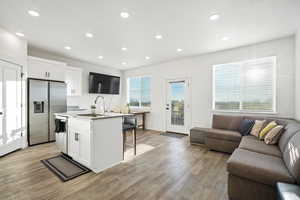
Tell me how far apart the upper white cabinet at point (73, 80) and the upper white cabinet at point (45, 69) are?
0.35 m

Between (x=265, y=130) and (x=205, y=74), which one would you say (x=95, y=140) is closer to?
(x=265, y=130)

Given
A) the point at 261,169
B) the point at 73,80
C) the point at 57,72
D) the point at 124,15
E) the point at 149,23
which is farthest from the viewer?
the point at 73,80

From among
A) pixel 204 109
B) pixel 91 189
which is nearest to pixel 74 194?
pixel 91 189

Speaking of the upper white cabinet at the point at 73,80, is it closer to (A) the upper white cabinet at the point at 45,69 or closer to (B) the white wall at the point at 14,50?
(A) the upper white cabinet at the point at 45,69

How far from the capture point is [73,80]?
16.3 ft

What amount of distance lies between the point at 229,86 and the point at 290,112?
1.50 meters

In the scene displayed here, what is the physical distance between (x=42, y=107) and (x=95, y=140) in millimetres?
2708

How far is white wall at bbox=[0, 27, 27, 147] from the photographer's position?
9.97 feet

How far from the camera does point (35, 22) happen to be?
2.69 metres

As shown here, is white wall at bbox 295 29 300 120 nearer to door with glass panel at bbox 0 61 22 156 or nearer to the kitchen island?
the kitchen island

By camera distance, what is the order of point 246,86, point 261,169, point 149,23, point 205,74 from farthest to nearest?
point 205,74 < point 246,86 < point 149,23 < point 261,169

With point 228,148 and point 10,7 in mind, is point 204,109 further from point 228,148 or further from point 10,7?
point 10,7

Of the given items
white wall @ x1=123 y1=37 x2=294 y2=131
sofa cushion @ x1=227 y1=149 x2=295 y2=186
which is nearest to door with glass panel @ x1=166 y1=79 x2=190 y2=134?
white wall @ x1=123 y1=37 x2=294 y2=131

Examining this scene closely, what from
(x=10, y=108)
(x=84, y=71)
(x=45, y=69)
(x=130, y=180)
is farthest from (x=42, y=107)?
(x=130, y=180)
